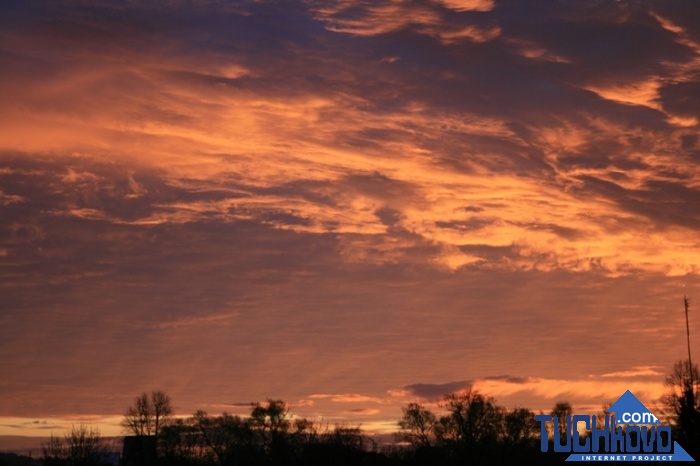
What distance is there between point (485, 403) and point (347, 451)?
35282mm

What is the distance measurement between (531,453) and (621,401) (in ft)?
150

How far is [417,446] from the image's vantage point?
153625 mm

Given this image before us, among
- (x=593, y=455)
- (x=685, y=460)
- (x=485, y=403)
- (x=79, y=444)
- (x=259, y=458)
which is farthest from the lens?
(x=485, y=403)

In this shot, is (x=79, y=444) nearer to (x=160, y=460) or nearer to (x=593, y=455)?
(x=160, y=460)

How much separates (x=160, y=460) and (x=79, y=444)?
22132mm

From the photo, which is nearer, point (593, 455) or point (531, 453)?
point (593, 455)

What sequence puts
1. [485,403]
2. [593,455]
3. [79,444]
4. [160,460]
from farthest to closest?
1. [485,403]
2. [160,460]
3. [593,455]
4. [79,444]

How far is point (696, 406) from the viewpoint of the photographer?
115312mm

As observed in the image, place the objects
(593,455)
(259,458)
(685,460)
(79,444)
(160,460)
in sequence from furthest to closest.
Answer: (259,458) → (160,460) → (593,455) → (79,444) → (685,460)

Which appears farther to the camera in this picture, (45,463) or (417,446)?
(417,446)

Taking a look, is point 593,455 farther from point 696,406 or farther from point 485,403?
point 485,403

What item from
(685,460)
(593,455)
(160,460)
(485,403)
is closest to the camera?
(685,460)

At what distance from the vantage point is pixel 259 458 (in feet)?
478

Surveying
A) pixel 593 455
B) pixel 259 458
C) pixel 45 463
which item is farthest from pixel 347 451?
pixel 45 463
